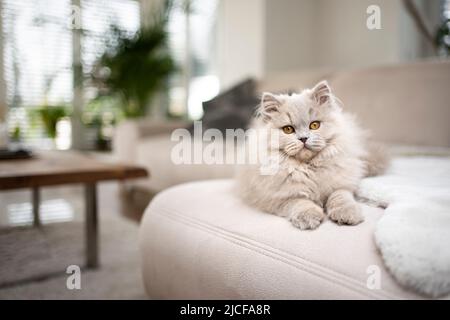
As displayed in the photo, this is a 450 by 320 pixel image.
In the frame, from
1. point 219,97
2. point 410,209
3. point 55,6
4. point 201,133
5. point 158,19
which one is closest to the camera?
point 410,209

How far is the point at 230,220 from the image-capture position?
0.82 meters

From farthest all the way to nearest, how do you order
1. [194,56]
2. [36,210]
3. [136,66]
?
[194,56], [136,66], [36,210]

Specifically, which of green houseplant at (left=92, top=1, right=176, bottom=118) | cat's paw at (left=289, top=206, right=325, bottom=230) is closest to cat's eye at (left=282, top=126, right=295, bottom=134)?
cat's paw at (left=289, top=206, right=325, bottom=230)

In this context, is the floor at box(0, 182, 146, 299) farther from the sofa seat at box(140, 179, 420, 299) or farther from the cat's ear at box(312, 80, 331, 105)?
the cat's ear at box(312, 80, 331, 105)

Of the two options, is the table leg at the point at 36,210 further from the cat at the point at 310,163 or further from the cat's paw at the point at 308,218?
the cat's paw at the point at 308,218

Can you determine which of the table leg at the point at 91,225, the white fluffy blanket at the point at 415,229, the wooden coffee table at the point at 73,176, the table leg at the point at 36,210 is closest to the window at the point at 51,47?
the table leg at the point at 36,210

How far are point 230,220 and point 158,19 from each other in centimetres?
368

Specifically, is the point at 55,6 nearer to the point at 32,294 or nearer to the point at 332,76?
the point at 332,76

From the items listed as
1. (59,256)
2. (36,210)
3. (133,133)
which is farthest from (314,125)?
(133,133)

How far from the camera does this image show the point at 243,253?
74 centimetres

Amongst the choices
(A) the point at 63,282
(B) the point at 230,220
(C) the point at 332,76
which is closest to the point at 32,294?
(A) the point at 63,282

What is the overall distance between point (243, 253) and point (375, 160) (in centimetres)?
44

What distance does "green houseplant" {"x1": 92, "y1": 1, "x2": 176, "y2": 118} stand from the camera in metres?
3.78

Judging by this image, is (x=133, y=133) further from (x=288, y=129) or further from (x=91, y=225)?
(x=288, y=129)
